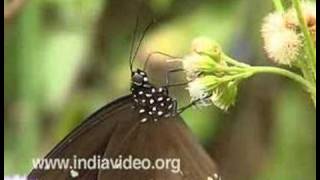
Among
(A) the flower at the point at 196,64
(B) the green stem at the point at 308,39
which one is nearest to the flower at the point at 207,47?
(A) the flower at the point at 196,64

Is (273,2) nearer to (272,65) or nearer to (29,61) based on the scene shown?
(272,65)

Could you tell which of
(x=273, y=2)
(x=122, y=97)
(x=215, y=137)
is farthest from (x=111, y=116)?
(x=273, y=2)

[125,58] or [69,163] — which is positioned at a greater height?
[125,58]

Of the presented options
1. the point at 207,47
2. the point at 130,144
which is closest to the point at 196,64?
the point at 207,47

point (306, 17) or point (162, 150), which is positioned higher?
point (306, 17)

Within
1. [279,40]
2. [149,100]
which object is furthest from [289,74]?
[149,100]

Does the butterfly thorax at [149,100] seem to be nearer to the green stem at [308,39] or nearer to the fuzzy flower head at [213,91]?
the fuzzy flower head at [213,91]

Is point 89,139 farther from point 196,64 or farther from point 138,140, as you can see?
point 196,64
